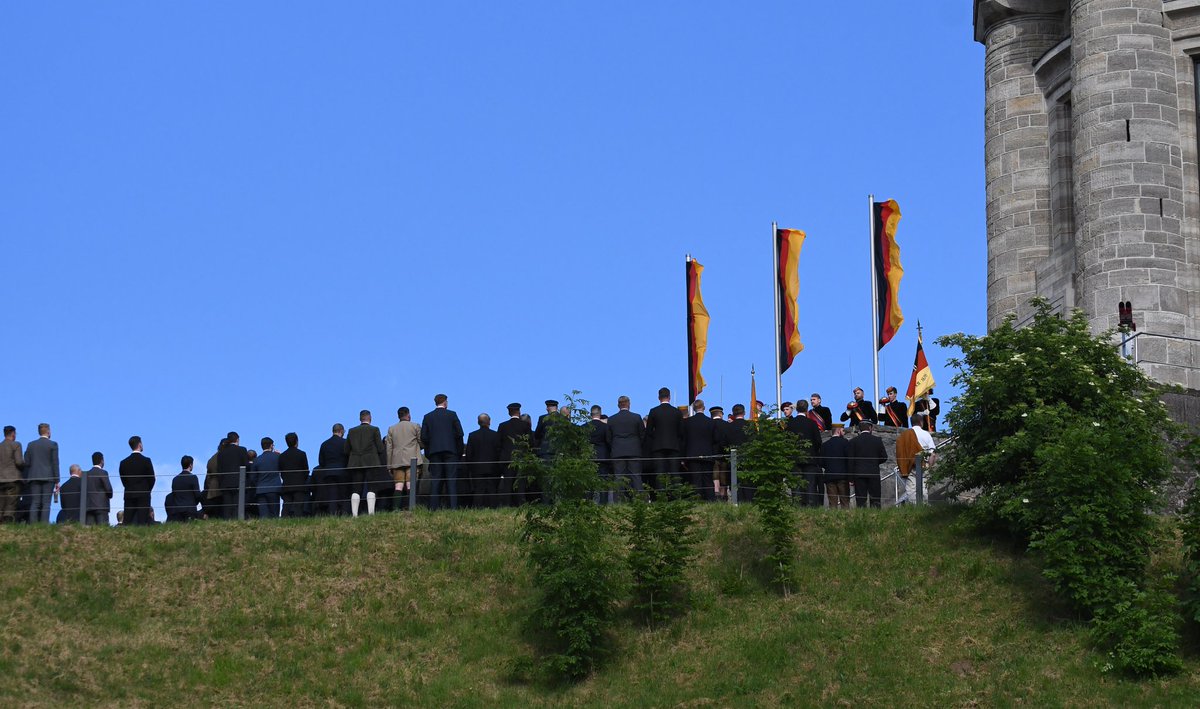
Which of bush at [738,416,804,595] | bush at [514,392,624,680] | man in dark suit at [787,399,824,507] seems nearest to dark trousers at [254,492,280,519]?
bush at [514,392,624,680]

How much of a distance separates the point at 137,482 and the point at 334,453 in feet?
11.4

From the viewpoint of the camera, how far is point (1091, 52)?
151ft

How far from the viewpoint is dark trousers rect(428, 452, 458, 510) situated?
3866cm

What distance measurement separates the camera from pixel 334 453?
39.0 metres

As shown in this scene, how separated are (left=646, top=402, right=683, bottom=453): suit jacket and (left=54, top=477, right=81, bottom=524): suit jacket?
33.0 feet

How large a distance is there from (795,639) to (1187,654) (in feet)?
18.5

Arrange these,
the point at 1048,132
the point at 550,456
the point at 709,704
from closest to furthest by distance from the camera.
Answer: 1. the point at 709,704
2. the point at 550,456
3. the point at 1048,132

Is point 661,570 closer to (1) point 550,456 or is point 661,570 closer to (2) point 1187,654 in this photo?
(1) point 550,456

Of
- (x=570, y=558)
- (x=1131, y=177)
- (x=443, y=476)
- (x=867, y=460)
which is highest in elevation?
(x=1131, y=177)

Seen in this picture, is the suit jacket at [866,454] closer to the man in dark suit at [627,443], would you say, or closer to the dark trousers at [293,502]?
the man in dark suit at [627,443]

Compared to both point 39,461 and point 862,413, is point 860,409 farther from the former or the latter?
point 39,461

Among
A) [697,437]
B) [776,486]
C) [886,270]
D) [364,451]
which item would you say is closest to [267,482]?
[364,451]

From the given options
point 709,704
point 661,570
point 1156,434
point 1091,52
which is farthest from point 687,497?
point 1091,52

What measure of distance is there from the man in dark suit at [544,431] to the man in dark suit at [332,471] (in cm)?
334
